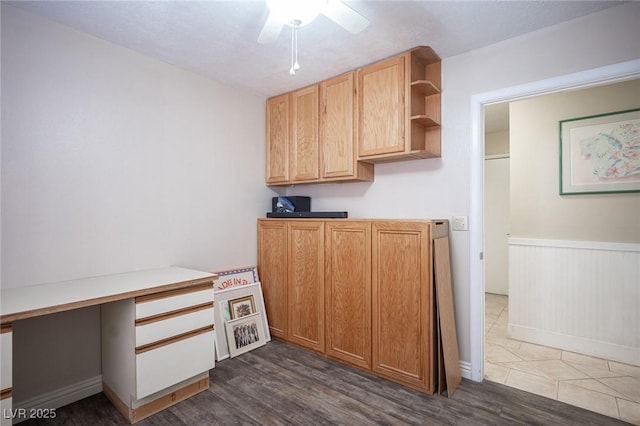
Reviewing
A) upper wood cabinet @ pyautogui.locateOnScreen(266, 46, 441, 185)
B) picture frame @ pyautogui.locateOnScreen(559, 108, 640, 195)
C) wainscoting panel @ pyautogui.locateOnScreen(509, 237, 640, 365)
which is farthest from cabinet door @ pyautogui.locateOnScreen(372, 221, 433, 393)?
picture frame @ pyautogui.locateOnScreen(559, 108, 640, 195)

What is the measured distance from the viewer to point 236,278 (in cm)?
320

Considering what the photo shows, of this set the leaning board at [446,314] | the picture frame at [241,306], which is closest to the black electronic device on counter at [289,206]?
the picture frame at [241,306]

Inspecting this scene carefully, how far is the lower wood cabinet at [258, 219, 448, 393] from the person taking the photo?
7.59 ft

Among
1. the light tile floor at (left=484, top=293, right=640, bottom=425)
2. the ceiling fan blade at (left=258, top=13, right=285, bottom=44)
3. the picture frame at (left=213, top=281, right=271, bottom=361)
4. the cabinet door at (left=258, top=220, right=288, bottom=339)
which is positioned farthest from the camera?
the cabinet door at (left=258, top=220, right=288, bottom=339)

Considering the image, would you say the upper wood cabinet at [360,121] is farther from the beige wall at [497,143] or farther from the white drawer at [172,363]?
the beige wall at [497,143]

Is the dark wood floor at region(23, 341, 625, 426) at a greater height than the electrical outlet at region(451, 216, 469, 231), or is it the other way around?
the electrical outlet at region(451, 216, 469, 231)

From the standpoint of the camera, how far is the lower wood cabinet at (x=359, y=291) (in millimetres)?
2314

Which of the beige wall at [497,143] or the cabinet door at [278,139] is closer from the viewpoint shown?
the cabinet door at [278,139]

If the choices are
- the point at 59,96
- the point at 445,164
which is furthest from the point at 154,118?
the point at 445,164

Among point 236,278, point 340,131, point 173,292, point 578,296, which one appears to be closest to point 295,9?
point 340,131

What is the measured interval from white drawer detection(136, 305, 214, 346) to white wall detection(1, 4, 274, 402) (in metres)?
0.65

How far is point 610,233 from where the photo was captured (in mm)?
2865

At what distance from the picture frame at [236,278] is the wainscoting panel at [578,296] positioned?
2.65 metres

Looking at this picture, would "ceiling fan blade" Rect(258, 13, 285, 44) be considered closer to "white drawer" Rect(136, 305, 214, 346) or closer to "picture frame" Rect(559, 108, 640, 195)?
"white drawer" Rect(136, 305, 214, 346)
